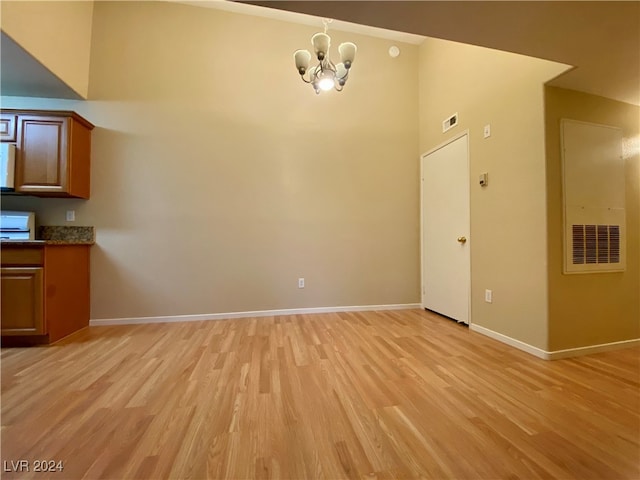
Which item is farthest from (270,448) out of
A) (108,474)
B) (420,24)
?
(420,24)

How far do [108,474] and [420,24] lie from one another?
2500 millimetres

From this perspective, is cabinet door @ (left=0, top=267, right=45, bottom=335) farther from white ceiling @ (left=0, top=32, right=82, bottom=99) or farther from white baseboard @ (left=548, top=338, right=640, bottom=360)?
white baseboard @ (left=548, top=338, right=640, bottom=360)

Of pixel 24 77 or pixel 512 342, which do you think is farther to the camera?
pixel 24 77

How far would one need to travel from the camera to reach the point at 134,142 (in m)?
3.15

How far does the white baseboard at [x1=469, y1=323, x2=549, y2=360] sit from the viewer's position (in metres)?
2.16

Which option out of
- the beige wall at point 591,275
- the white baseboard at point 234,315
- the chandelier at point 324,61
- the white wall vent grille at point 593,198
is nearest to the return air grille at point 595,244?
the white wall vent grille at point 593,198

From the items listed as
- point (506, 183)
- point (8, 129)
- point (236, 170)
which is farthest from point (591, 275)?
point (8, 129)

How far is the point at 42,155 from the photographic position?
266 centimetres

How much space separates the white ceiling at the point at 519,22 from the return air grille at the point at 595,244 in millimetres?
Result: 1239

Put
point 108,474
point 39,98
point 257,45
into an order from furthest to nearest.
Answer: point 257,45 < point 39,98 < point 108,474

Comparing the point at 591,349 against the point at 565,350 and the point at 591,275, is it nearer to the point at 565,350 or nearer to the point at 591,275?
the point at 565,350

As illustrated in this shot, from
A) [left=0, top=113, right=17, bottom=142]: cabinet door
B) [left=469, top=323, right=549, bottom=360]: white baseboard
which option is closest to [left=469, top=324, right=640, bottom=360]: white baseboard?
[left=469, top=323, right=549, bottom=360]: white baseboard

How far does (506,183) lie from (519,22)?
1.43 meters

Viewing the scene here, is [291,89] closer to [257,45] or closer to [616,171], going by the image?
[257,45]
